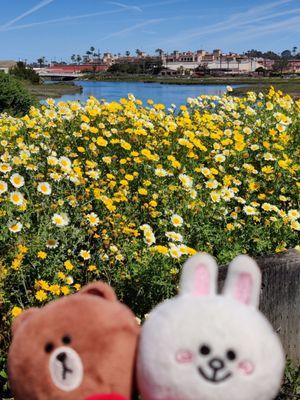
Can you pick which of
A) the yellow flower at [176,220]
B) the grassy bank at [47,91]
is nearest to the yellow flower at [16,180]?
the yellow flower at [176,220]

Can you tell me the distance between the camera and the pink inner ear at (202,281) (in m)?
1.06

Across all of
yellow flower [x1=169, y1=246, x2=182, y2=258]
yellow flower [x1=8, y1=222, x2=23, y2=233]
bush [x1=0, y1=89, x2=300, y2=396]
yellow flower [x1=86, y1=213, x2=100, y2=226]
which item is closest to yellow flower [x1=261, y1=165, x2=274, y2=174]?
bush [x1=0, y1=89, x2=300, y2=396]

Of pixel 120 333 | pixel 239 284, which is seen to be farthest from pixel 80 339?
pixel 239 284

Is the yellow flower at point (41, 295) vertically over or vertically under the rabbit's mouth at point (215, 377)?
under

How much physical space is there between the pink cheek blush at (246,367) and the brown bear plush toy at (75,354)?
0.23 metres

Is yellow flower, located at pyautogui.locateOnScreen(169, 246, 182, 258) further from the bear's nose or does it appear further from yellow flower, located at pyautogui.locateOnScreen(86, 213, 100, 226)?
the bear's nose

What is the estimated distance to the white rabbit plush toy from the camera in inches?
38.4

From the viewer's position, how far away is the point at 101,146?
172 inches

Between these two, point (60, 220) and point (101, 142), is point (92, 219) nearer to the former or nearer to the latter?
point (60, 220)

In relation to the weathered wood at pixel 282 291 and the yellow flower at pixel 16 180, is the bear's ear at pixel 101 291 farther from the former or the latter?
the yellow flower at pixel 16 180

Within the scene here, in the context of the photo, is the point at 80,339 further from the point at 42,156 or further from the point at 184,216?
the point at 42,156

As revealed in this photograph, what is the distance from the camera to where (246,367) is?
0.98m

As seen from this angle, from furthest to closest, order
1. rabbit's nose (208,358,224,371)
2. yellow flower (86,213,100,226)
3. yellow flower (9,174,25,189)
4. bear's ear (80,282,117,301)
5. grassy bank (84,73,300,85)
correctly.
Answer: grassy bank (84,73,300,85) < yellow flower (9,174,25,189) < yellow flower (86,213,100,226) < bear's ear (80,282,117,301) < rabbit's nose (208,358,224,371)

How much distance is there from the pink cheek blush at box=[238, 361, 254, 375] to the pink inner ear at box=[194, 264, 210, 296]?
6.0 inches
